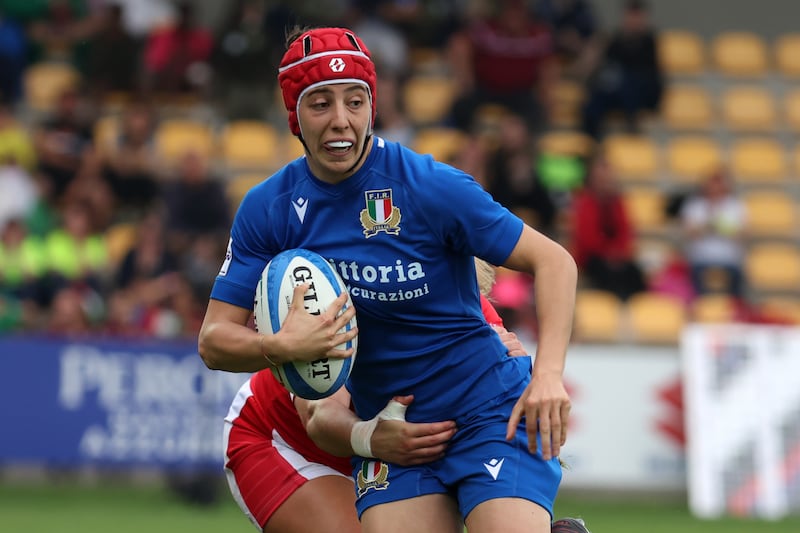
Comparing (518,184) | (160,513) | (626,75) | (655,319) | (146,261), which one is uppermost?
(626,75)

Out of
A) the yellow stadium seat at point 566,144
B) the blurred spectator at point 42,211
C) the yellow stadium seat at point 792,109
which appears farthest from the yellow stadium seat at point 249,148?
the yellow stadium seat at point 792,109

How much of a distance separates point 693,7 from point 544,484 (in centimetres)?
1376

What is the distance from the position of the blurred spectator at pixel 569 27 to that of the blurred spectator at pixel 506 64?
1.07 m

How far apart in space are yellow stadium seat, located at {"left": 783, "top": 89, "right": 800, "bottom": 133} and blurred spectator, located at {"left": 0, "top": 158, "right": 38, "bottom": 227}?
8032 millimetres

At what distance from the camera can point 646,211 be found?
14.5 meters

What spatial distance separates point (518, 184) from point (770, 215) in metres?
3.19

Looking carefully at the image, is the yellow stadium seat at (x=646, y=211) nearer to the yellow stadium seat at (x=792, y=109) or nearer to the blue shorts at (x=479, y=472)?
the yellow stadium seat at (x=792, y=109)

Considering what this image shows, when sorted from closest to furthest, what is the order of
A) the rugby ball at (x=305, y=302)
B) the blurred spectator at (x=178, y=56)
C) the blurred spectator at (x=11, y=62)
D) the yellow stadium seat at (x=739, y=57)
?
the rugby ball at (x=305, y=302) → the blurred spectator at (x=11, y=62) → the blurred spectator at (x=178, y=56) → the yellow stadium seat at (x=739, y=57)

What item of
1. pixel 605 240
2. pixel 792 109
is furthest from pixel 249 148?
pixel 792 109

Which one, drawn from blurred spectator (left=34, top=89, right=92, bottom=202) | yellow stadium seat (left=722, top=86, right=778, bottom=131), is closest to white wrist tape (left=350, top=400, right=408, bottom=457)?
blurred spectator (left=34, top=89, right=92, bottom=202)

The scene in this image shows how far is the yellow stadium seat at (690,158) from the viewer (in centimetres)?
1523

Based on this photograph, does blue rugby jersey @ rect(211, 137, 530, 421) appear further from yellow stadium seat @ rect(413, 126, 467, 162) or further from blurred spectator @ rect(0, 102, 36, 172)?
blurred spectator @ rect(0, 102, 36, 172)

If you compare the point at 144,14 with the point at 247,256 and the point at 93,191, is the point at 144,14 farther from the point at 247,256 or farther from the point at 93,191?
the point at 247,256

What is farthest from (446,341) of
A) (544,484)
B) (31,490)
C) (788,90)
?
(788,90)
